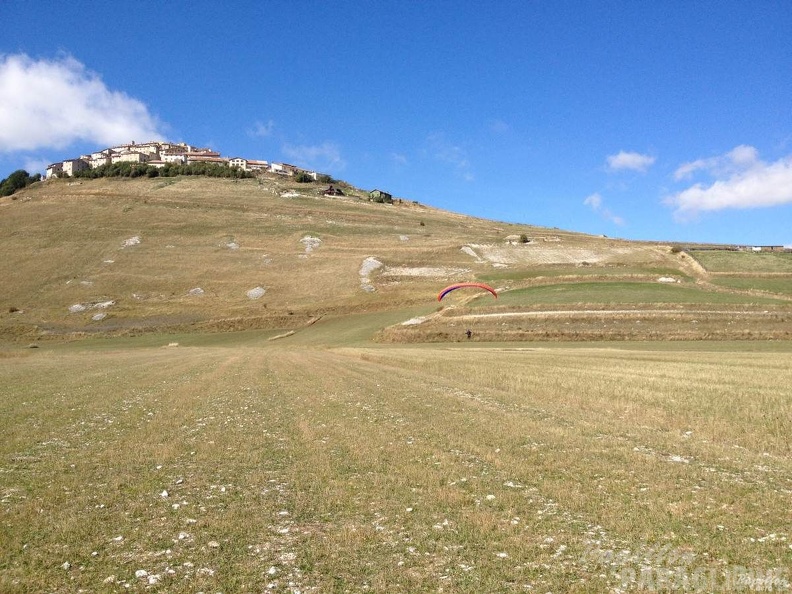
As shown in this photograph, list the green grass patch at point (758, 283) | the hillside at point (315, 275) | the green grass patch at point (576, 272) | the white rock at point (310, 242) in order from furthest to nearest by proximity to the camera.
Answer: the white rock at point (310, 242) < the green grass patch at point (576, 272) < the green grass patch at point (758, 283) < the hillside at point (315, 275)

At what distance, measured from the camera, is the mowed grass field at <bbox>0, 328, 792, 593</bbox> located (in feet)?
25.3

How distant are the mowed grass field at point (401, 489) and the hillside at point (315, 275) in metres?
39.8

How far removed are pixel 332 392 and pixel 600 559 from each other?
1794 cm

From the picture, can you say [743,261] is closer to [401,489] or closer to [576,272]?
[576,272]

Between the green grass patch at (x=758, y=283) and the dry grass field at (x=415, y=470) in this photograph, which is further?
the green grass patch at (x=758, y=283)

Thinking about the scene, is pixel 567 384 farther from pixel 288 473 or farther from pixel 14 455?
pixel 14 455

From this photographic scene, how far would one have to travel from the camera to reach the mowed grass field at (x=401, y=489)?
770cm

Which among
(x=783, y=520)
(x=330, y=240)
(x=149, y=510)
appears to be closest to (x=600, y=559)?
(x=783, y=520)

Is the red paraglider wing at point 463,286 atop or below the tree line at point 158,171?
below

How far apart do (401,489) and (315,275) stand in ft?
285

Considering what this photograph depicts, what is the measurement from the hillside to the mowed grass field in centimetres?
3983

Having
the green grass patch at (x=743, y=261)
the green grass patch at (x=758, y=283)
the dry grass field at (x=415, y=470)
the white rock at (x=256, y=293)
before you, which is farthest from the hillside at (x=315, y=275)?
the dry grass field at (x=415, y=470)

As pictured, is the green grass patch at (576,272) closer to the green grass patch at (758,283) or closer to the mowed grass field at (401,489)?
the green grass patch at (758,283)

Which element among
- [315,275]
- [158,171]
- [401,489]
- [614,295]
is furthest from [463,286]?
[158,171]
